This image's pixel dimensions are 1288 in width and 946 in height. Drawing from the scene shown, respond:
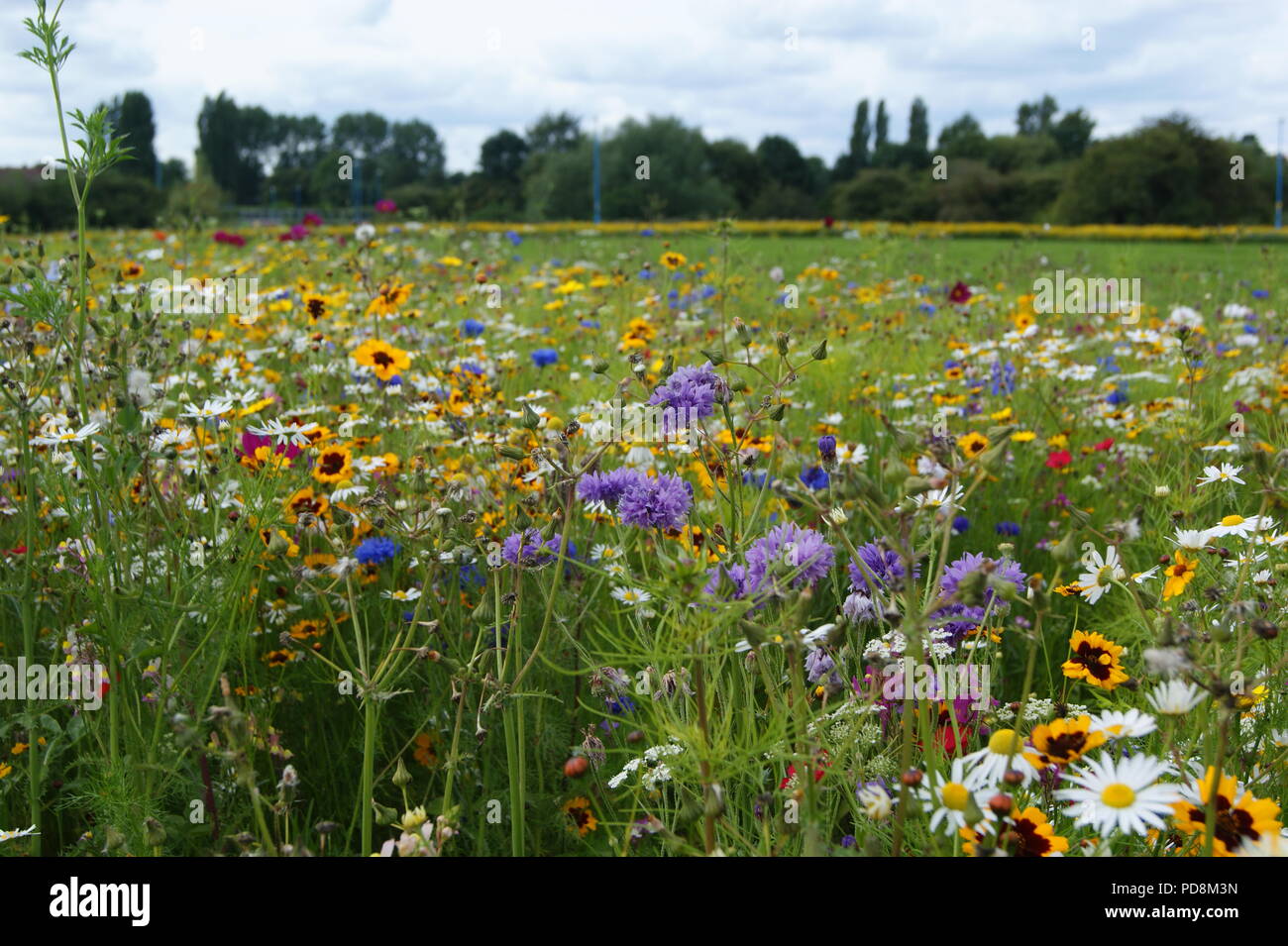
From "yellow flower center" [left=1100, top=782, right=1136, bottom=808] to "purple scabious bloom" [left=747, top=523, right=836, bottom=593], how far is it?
381 mm

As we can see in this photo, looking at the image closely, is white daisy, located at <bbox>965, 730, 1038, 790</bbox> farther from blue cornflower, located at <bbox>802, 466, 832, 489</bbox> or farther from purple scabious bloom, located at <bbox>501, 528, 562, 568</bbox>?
blue cornflower, located at <bbox>802, 466, 832, 489</bbox>

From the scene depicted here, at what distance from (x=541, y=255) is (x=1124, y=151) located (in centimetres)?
2574

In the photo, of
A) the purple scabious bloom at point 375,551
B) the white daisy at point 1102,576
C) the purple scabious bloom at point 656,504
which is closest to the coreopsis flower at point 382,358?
the purple scabious bloom at point 375,551

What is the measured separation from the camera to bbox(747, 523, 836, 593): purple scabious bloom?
1210 millimetres

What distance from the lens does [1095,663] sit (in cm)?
136

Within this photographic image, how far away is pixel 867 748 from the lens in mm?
1463

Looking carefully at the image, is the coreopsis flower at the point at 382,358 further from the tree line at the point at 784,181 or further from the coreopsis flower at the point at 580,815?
the tree line at the point at 784,181

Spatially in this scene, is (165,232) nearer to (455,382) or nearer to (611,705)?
(455,382)

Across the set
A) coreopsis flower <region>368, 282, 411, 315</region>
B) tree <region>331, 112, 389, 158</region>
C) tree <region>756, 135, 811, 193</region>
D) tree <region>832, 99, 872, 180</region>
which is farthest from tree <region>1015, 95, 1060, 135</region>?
coreopsis flower <region>368, 282, 411, 315</region>

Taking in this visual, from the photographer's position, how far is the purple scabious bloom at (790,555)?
3.97ft

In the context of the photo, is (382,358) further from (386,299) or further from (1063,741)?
(1063,741)

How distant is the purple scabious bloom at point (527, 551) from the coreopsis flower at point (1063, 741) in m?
0.67

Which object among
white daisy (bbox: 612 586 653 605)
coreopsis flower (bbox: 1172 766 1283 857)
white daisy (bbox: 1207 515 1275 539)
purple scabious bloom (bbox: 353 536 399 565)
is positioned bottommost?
coreopsis flower (bbox: 1172 766 1283 857)
